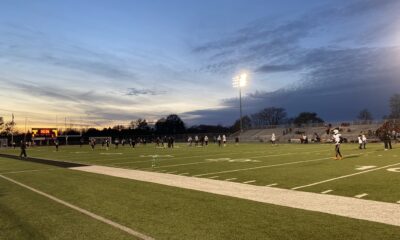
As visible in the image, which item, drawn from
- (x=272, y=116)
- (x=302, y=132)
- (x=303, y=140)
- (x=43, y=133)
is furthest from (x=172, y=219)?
(x=272, y=116)

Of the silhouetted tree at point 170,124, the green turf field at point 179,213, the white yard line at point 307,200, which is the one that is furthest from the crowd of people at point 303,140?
the silhouetted tree at point 170,124

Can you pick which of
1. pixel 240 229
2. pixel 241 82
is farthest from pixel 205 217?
pixel 241 82

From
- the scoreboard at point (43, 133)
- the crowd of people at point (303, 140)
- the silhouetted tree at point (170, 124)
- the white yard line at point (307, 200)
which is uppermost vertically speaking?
the silhouetted tree at point (170, 124)

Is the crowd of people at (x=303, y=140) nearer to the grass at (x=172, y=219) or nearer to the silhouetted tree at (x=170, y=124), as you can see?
the grass at (x=172, y=219)

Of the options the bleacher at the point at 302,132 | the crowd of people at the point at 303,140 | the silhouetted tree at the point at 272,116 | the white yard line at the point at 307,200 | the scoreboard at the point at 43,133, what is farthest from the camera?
the silhouetted tree at the point at 272,116

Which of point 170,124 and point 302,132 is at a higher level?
point 170,124

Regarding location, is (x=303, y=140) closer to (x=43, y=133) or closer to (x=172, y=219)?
(x=172, y=219)

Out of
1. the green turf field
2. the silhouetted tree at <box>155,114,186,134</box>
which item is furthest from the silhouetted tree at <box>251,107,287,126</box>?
the green turf field

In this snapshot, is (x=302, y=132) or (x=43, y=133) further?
(x=43, y=133)

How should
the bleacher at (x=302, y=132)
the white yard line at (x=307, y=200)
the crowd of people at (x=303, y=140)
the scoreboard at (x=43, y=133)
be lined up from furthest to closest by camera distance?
the scoreboard at (x=43, y=133), the bleacher at (x=302, y=132), the crowd of people at (x=303, y=140), the white yard line at (x=307, y=200)

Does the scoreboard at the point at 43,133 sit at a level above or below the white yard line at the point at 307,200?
above

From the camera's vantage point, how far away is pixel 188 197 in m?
9.58

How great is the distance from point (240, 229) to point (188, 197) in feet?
11.0

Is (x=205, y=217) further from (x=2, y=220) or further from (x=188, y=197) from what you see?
(x=2, y=220)
